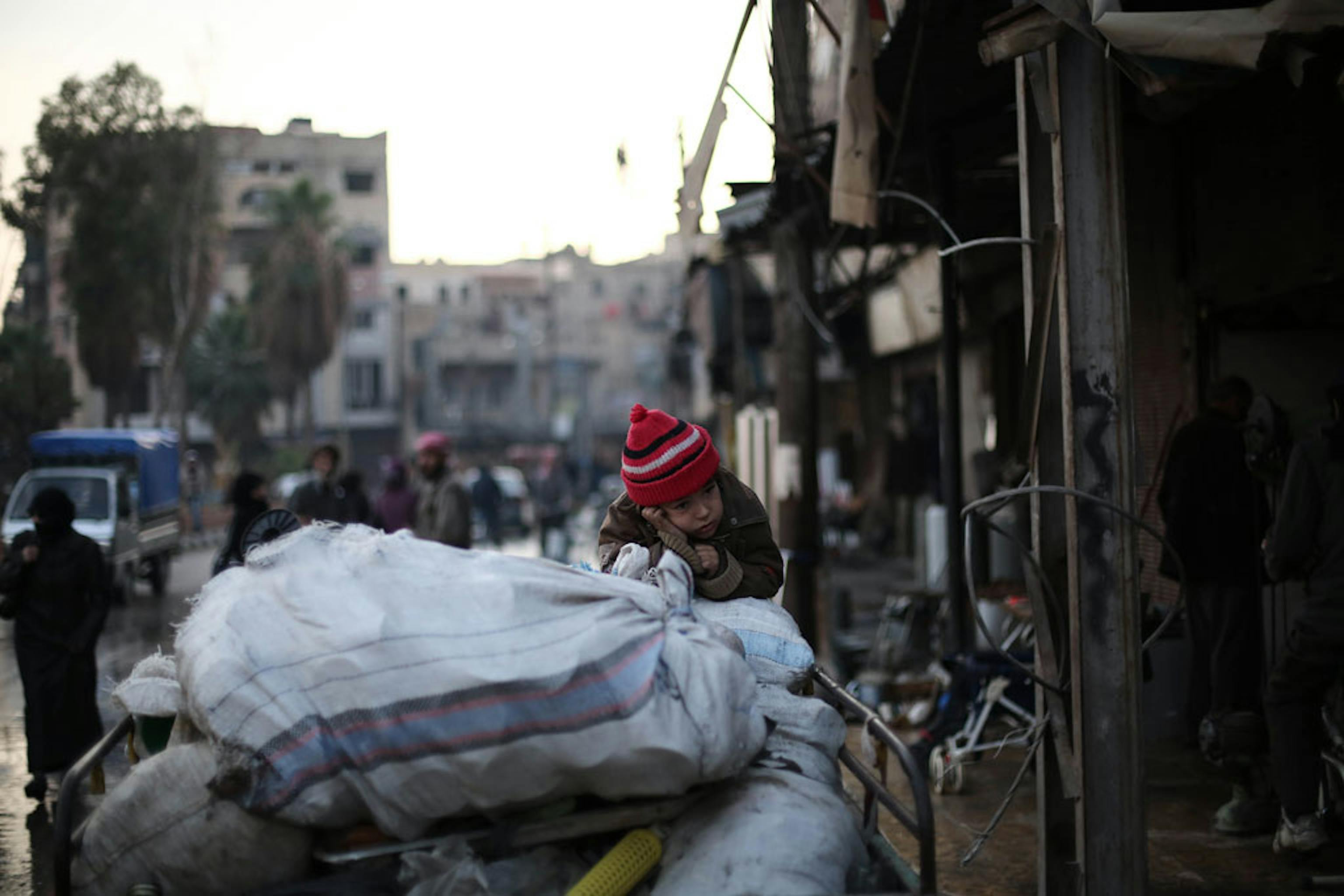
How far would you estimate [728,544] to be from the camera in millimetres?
3328

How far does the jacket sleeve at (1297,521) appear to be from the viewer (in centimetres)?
496

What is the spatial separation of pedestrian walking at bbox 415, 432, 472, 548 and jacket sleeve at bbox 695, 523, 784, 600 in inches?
266

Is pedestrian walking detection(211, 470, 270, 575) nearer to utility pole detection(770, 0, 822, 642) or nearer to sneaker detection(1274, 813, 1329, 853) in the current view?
utility pole detection(770, 0, 822, 642)

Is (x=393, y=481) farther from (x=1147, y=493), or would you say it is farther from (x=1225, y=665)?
(x=1225, y=665)

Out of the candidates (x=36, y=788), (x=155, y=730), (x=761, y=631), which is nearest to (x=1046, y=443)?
(x=761, y=631)

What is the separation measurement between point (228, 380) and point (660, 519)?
52851 millimetres

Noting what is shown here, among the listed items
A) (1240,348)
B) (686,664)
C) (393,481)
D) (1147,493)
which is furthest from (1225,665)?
(393,481)

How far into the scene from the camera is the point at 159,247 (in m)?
34.3

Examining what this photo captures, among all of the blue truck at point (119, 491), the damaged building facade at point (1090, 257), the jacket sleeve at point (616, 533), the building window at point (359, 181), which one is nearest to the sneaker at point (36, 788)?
the jacket sleeve at point (616, 533)

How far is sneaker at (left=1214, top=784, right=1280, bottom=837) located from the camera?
222 inches

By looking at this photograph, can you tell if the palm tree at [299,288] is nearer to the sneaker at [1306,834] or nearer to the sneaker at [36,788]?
the sneaker at [36,788]

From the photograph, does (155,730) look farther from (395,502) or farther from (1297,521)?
(395,502)

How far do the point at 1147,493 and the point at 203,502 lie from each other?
1559 inches

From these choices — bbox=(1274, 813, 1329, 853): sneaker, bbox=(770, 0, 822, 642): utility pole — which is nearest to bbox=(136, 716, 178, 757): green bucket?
bbox=(1274, 813, 1329, 853): sneaker
